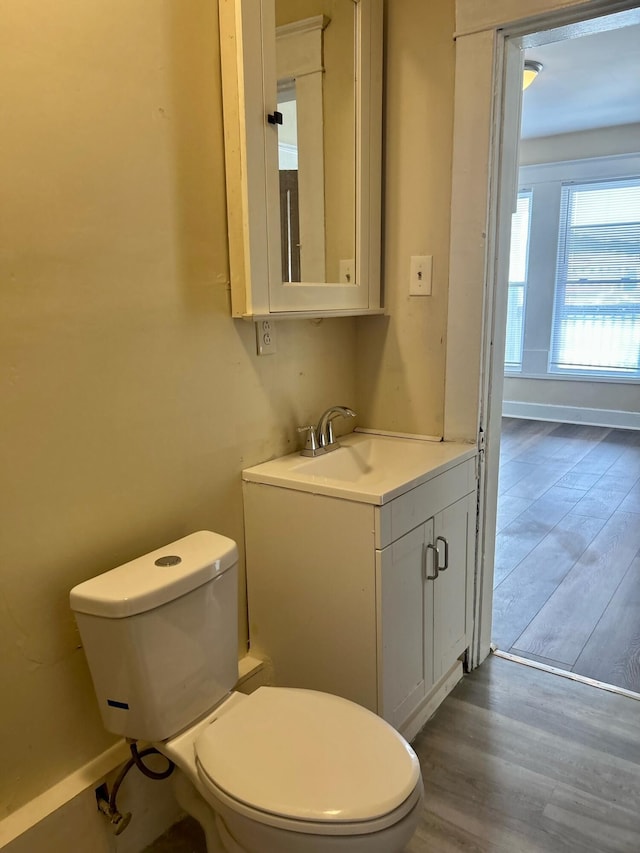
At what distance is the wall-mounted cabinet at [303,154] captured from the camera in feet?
4.85

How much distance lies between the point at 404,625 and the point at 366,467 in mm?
519

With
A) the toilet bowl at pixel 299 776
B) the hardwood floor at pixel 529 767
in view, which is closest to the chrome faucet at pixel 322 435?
the toilet bowl at pixel 299 776

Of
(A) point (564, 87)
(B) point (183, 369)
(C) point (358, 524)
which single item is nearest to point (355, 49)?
(B) point (183, 369)

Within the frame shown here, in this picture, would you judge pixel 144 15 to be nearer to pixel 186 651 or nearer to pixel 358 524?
pixel 358 524

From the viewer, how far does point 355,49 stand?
178cm

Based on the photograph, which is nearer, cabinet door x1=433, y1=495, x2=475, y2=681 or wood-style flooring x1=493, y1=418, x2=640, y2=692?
cabinet door x1=433, y1=495, x2=475, y2=681

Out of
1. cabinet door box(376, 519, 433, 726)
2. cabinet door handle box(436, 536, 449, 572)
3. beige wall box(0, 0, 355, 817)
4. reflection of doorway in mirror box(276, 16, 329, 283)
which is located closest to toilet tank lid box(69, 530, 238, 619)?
beige wall box(0, 0, 355, 817)

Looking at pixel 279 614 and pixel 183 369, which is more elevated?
pixel 183 369

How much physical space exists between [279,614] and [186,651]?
479 mm

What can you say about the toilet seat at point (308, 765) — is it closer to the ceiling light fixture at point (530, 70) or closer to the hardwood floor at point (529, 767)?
the hardwood floor at point (529, 767)

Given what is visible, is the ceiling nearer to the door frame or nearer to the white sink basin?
the door frame

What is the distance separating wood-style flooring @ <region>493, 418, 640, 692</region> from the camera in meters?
2.21

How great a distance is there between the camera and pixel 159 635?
121 cm

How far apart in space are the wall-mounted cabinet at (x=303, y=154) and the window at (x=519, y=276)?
159 inches
